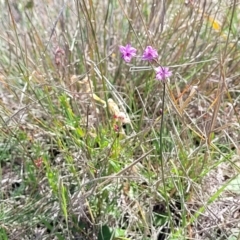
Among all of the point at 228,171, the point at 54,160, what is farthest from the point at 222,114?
the point at 54,160

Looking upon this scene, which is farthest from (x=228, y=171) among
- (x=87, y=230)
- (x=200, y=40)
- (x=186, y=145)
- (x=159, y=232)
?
(x=200, y=40)

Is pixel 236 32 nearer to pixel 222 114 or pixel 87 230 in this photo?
pixel 222 114

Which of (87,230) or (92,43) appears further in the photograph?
(92,43)

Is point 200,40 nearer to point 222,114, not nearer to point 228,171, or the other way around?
point 222,114

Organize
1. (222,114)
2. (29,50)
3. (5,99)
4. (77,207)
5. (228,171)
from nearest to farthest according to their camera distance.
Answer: (77,207), (228,171), (222,114), (5,99), (29,50)

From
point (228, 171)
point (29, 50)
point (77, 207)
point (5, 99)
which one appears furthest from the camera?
point (29, 50)

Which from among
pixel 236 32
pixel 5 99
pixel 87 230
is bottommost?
pixel 87 230

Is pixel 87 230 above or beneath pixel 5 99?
beneath

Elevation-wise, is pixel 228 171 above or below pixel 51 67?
below

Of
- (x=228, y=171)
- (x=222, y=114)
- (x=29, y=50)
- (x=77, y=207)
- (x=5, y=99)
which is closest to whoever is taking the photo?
(x=77, y=207)
